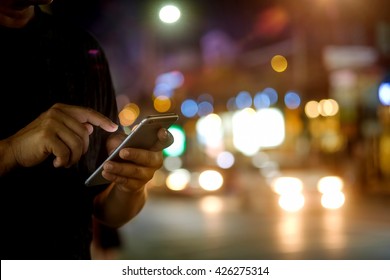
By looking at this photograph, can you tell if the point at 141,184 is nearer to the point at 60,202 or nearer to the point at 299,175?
the point at 60,202

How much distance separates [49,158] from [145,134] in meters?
0.28

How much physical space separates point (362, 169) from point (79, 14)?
1360 centimetres

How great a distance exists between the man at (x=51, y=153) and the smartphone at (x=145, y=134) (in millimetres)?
15

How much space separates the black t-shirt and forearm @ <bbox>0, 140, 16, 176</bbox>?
0.09 meters

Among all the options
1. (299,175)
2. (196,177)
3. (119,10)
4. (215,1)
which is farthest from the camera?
(196,177)

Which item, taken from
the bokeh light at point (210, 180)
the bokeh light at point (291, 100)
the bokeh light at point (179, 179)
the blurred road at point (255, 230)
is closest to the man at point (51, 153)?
the blurred road at point (255, 230)

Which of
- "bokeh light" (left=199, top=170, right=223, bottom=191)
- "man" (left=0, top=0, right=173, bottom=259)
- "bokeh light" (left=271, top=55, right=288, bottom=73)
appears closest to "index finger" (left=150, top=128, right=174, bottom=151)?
"man" (left=0, top=0, right=173, bottom=259)

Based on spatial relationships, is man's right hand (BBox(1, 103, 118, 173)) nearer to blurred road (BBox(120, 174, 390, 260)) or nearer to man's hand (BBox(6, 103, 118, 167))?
man's hand (BBox(6, 103, 118, 167))

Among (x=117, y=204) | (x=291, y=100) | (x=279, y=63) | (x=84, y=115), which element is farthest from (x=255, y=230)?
(x=279, y=63)

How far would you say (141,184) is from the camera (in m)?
1.66

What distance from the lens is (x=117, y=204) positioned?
6.01ft

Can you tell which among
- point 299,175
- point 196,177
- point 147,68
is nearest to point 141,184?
point 299,175

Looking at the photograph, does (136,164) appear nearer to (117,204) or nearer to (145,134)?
(145,134)

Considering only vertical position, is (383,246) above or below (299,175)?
below
